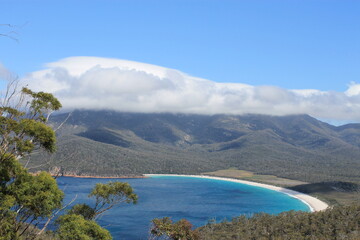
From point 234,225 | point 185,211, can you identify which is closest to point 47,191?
point 234,225

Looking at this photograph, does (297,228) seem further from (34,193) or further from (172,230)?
(34,193)

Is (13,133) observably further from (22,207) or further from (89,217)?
(89,217)

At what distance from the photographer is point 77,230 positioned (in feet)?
60.9

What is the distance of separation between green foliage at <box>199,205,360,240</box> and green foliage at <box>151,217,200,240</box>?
36603 mm

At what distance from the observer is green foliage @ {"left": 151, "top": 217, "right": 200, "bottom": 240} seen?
36.7 m

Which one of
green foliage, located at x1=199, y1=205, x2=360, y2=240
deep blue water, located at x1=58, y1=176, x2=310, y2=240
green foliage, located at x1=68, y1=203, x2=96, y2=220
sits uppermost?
green foliage, located at x1=68, y1=203, x2=96, y2=220

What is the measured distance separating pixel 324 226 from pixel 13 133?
248 feet

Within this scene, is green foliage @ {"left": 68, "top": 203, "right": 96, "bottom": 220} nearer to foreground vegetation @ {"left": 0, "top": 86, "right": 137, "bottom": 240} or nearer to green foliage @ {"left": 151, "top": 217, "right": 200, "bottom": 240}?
foreground vegetation @ {"left": 0, "top": 86, "right": 137, "bottom": 240}

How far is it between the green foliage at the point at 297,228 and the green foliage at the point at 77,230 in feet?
190

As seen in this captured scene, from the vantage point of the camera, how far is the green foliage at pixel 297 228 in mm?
73688

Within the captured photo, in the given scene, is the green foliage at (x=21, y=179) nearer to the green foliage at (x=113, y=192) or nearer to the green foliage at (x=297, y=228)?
the green foliage at (x=113, y=192)

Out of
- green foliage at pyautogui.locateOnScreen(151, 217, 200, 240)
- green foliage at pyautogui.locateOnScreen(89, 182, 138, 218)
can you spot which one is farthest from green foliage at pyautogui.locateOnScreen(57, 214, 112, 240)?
green foliage at pyautogui.locateOnScreen(151, 217, 200, 240)

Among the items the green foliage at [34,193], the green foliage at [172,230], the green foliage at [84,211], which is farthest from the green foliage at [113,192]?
the green foliage at [172,230]

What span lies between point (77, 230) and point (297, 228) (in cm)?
7462
